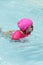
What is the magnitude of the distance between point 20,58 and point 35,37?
0.36 m

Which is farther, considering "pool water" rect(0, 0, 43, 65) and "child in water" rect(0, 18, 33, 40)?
"child in water" rect(0, 18, 33, 40)

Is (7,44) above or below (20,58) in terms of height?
above

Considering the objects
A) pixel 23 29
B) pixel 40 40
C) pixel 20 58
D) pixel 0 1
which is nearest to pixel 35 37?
pixel 40 40

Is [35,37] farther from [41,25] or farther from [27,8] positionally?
[27,8]

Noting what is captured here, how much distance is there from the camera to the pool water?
171 cm

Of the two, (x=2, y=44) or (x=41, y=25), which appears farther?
(x=41, y=25)

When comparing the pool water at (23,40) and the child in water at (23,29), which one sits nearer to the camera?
the pool water at (23,40)

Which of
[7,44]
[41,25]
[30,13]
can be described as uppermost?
[30,13]

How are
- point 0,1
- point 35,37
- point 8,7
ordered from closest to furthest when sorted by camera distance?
point 35,37 < point 8,7 < point 0,1

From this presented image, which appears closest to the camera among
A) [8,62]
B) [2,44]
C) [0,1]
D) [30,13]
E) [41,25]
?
[8,62]

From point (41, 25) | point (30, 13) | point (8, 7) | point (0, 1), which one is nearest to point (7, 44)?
point (41, 25)

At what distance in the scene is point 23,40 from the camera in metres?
1.94

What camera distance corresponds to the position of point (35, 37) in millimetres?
2018

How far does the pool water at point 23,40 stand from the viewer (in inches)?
A: 67.1
